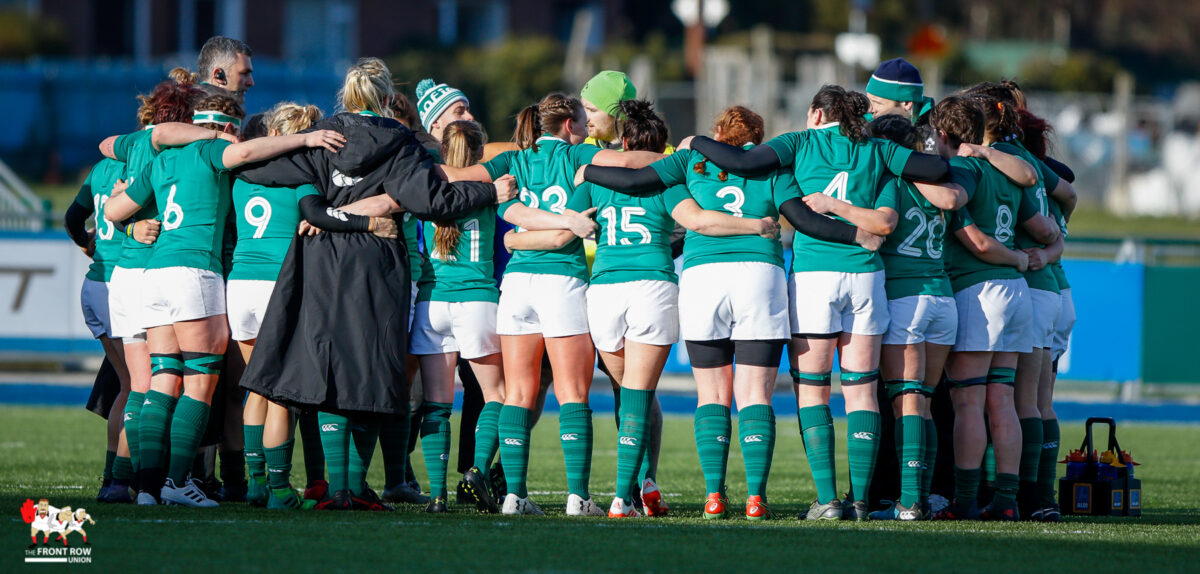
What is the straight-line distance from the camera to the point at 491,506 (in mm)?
6980

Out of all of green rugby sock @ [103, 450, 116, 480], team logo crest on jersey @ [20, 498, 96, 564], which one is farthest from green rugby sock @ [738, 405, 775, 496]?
green rugby sock @ [103, 450, 116, 480]

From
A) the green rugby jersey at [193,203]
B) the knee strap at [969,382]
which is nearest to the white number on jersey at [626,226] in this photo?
the knee strap at [969,382]

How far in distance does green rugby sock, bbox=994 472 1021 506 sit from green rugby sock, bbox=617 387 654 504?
180cm

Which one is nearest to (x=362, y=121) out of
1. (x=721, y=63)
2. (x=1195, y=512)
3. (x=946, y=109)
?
(x=946, y=109)

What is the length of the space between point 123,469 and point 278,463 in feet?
3.22

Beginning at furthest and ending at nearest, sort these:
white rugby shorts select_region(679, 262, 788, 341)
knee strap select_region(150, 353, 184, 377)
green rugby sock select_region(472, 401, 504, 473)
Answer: green rugby sock select_region(472, 401, 504, 473), knee strap select_region(150, 353, 184, 377), white rugby shorts select_region(679, 262, 788, 341)

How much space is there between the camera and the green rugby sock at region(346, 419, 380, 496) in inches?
275

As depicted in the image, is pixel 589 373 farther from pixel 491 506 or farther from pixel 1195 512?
pixel 1195 512

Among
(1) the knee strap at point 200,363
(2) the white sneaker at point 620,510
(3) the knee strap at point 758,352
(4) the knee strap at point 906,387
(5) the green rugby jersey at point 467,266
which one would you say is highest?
(5) the green rugby jersey at point 467,266

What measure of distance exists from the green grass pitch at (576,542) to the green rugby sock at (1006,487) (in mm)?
292

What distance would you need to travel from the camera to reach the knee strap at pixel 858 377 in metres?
6.81

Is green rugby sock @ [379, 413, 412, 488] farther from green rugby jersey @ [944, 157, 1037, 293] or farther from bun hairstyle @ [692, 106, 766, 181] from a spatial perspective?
green rugby jersey @ [944, 157, 1037, 293]

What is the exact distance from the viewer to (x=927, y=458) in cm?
701

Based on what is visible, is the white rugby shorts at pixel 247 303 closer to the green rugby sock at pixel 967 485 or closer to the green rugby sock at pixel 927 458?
the green rugby sock at pixel 927 458
